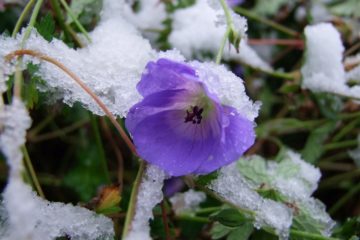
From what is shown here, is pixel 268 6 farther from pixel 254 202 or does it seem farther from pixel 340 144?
pixel 254 202

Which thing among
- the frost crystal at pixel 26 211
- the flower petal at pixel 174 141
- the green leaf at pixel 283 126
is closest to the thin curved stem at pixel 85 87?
the flower petal at pixel 174 141

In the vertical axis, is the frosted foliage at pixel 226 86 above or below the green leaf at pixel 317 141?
below

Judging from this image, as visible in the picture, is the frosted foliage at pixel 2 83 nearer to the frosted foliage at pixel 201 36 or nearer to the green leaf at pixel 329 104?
the frosted foliage at pixel 201 36

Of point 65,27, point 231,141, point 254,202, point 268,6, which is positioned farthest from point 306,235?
Result: point 268,6

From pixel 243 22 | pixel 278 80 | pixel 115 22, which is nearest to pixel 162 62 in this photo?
pixel 243 22

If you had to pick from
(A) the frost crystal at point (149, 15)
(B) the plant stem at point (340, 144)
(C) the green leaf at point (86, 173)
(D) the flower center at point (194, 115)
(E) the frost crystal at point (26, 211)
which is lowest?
(E) the frost crystal at point (26, 211)
